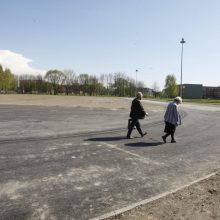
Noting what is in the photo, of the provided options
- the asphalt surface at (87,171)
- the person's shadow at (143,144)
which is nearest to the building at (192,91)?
the person's shadow at (143,144)

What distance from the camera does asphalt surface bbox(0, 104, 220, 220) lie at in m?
4.77

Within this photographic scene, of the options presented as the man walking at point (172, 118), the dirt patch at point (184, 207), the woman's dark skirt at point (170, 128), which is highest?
the man walking at point (172, 118)

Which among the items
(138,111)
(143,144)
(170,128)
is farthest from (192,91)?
(143,144)

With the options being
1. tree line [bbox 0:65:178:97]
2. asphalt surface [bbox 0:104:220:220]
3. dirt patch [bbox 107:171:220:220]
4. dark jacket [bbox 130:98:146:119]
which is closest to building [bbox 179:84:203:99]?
tree line [bbox 0:65:178:97]

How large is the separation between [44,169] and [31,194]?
1.53m

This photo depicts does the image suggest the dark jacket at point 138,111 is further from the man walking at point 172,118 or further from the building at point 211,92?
the building at point 211,92

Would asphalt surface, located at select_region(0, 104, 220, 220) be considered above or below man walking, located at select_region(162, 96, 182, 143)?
below

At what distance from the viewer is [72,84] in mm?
135375

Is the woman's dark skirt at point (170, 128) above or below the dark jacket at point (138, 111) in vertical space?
below

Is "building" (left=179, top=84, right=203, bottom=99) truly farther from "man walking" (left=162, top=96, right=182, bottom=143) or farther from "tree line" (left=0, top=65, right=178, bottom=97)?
"man walking" (left=162, top=96, right=182, bottom=143)

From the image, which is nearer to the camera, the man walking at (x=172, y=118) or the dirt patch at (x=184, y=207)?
the dirt patch at (x=184, y=207)

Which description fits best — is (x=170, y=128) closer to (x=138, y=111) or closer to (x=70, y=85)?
(x=138, y=111)

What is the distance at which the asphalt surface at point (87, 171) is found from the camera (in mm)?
4773

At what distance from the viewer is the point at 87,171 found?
668 cm
